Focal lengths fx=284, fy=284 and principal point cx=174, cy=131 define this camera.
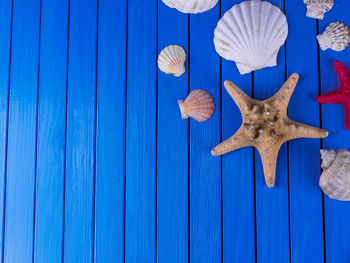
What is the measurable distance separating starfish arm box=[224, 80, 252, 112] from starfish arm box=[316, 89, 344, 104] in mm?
188

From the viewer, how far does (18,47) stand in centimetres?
83

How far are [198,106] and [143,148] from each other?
0.62ft

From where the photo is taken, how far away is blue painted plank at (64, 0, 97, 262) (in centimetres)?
79

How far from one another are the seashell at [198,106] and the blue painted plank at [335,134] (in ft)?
0.99

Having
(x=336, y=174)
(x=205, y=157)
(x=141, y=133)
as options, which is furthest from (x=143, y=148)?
(x=336, y=174)

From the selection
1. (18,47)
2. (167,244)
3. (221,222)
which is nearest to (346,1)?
(221,222)

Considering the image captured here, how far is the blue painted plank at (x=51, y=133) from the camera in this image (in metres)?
0.79

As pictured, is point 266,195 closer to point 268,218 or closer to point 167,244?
point 268,218

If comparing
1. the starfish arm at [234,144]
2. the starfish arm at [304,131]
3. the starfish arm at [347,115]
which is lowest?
the starfish arm at [234,144]

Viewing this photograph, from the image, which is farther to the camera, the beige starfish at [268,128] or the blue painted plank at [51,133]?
the blue painted plank at [51,133]

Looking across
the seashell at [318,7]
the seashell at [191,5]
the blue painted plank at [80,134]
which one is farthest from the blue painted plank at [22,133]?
the seashell at [318,7]

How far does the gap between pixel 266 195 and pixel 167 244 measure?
Answer: 0.29 m

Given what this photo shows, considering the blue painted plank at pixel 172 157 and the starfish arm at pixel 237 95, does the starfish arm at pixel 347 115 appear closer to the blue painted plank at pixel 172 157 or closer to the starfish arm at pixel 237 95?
the starfish arm at pixel 237 95

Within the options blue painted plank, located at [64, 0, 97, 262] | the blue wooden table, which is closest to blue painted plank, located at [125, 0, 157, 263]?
the blue wooden table
